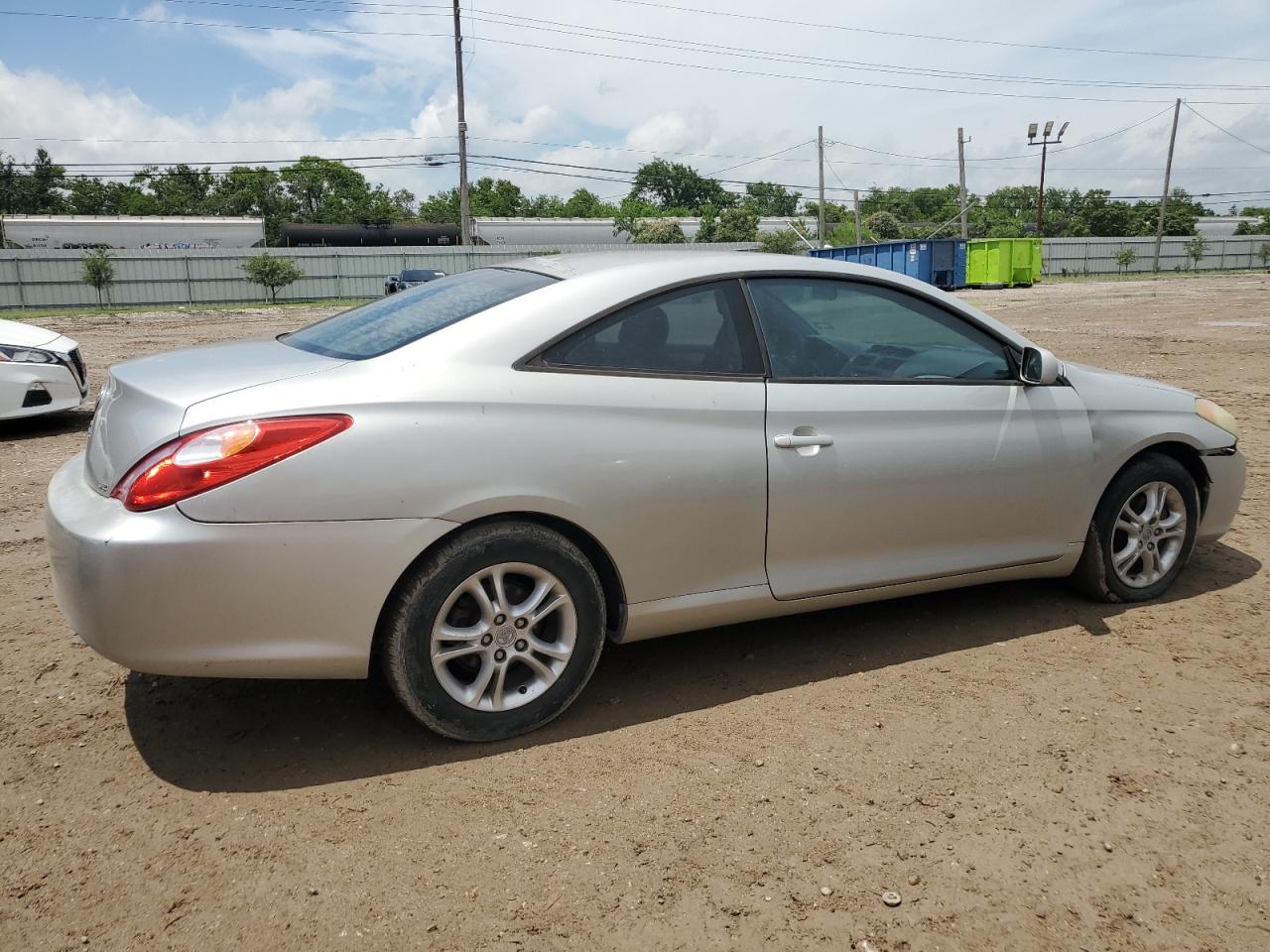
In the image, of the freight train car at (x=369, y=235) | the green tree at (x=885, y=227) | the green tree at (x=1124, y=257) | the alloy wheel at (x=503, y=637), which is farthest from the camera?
the green tree at (x=885, y=227)

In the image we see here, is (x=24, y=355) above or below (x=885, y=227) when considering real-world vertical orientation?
below

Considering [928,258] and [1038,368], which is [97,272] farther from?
[1038,368]

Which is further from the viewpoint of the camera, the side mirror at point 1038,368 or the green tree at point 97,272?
the green tree at point 97,272

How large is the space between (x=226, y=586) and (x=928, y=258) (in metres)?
38.2

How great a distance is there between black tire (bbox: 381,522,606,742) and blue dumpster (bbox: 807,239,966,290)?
119ft

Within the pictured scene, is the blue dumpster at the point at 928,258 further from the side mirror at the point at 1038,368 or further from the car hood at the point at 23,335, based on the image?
the side mirror at the point at 1038,368

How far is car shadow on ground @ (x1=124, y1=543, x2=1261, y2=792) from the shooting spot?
121 inches

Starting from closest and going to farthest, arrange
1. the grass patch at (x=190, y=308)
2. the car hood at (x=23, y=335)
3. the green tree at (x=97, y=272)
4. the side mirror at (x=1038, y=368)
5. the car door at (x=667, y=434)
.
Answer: the car door at (x=667, y=434) → the side mirror at (x=1038, y=368) → the car hood at (x=23, y=335) → the grass patch at (x=190, y=308) → the green tree at (x=97, y=272)

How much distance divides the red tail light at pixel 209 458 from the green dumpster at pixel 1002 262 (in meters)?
40.6

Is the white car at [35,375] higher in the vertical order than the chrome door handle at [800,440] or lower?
lower

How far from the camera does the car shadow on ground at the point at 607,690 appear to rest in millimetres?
3078

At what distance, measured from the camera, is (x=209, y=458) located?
2736mm

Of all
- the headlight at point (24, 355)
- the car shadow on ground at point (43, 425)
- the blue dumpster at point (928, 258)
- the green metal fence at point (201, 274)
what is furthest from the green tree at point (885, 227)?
the headlight at point (24, 355)

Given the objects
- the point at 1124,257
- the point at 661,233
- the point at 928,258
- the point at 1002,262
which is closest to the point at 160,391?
the point at 928,258
